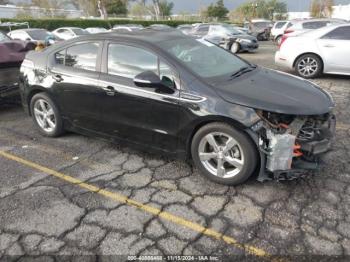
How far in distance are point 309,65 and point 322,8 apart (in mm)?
47294

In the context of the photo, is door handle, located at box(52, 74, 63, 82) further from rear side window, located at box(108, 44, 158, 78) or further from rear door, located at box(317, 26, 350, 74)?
rear door, located at box(317, 26, 350, 74)

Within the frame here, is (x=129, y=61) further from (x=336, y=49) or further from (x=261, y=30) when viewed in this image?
(x=261, y=30)

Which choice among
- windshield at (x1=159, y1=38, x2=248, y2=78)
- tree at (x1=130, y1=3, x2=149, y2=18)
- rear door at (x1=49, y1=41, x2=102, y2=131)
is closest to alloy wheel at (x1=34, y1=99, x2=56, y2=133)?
rear door at (x1=49, y1=41, x2=102, y2=131)

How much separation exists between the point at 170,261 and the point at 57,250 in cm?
93

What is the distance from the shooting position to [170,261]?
7.79ft

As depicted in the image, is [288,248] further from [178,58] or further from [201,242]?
[178,58]

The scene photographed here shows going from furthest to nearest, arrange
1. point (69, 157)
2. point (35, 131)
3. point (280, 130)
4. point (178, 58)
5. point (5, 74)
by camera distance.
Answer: point (5, 74), point (35, 131), point (69, 157), point (178, 58), point (280, 130)

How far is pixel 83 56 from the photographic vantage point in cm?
404

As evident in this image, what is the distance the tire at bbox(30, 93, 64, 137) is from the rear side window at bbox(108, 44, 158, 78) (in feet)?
4.13

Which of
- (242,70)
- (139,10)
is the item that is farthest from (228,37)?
(139,10)

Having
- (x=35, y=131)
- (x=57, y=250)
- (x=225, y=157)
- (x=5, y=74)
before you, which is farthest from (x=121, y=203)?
(x=5, y=74)

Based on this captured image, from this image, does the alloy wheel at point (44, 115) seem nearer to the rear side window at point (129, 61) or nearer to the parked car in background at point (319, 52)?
the rear side window at point (129, 61)

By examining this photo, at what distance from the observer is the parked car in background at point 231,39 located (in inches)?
559

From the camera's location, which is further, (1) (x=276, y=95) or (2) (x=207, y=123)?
(2) (x=207, y=123)
